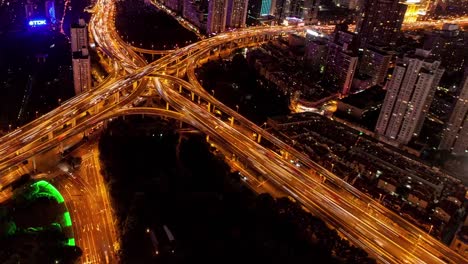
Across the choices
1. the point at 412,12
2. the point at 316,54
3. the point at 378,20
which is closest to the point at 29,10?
the point at 316,54

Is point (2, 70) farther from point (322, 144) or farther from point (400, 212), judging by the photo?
point (400, 212)

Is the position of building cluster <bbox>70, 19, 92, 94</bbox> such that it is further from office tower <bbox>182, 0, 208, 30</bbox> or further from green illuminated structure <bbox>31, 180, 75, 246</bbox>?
office tower <bbox>182, 0, 208, 30</bbox>

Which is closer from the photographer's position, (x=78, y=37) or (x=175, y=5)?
(x=78, y=37)

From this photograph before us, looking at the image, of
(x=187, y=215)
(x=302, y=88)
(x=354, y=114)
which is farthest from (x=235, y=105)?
(x=187, y=215)

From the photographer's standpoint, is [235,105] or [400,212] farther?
[235,105]

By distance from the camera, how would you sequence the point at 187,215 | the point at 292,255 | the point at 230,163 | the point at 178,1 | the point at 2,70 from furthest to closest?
the point at 178,1 < the point at 2,70 < the point at 230,163 < the point at 187,215 < the point at 292,255

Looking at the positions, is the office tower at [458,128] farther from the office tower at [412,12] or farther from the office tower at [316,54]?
the office tower at [412,12]

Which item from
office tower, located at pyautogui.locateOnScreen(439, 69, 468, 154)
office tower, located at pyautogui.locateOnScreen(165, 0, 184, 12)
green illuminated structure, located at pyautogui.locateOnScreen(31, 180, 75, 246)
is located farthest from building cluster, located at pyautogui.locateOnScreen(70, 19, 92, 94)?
office tower, located at pyautogui.locateOnScreen(439, 69, 468, 154)

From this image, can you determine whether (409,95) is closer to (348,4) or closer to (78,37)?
(78,37)
